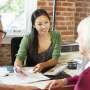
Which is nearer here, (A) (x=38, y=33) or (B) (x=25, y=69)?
(B) (x=25, y=69)

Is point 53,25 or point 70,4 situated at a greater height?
point 70,4

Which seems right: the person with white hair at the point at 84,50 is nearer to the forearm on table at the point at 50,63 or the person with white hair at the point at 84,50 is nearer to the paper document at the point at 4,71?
the paper document at the point at 4,71

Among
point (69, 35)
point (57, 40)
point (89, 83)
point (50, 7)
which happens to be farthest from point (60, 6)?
point (89, 83)

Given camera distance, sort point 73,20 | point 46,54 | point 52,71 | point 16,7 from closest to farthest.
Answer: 1. point 52,71
2. point 46,54
3. point 16,7
4. point 73,20

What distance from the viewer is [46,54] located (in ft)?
10.4

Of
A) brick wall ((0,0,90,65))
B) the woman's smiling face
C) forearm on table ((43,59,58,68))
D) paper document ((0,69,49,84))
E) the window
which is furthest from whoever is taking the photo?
brick wall ((0,0,90,65))

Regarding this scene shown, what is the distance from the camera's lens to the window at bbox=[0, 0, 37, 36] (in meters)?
4.39

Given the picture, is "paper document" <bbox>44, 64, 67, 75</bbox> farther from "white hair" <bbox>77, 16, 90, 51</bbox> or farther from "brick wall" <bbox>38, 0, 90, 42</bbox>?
"brick wall" <bbox>38, 0, 90, 42</bbox>

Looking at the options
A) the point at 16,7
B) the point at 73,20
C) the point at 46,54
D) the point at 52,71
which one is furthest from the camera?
the point at 73,20

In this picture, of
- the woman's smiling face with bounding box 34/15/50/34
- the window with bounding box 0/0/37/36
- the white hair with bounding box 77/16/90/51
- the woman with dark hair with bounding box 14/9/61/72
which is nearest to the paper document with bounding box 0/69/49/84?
the woman with dark hair with bounding box 14/9/61/72

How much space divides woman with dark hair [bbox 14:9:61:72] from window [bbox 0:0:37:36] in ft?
4.06

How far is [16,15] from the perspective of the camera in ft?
14.6

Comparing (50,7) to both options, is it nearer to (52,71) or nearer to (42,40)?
(42,40)

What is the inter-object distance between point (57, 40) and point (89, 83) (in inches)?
72.6
